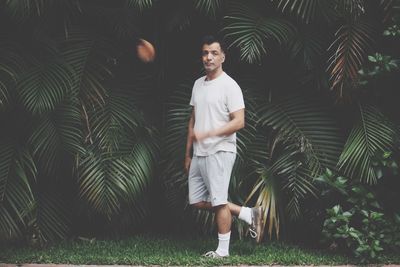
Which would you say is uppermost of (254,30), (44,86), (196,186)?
(254,30)

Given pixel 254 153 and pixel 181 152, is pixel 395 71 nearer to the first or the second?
pixel 254 153

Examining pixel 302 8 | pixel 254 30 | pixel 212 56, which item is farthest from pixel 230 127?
pixel 302 8

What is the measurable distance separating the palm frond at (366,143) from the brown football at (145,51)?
213cm

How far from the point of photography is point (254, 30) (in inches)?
293

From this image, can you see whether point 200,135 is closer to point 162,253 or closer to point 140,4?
point 162,253

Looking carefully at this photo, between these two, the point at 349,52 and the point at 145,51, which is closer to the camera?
the point at 349,52

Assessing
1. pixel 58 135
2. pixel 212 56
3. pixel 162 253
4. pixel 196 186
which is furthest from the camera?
pixel 58 135

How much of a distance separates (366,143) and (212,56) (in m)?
1.70

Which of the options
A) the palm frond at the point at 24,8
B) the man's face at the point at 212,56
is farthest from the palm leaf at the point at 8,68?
the man's face at the point at 212,56

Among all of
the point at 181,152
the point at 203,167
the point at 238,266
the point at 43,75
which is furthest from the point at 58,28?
the point at 238,266

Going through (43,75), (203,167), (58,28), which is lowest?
(203,167)

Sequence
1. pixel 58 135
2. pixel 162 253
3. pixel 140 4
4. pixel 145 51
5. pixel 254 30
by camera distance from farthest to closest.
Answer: pixel 145 51 < pixel 254 30 < pixel 58 135 < pixel 140 4 < pixel 162 253

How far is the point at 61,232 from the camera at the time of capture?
7.58 metres

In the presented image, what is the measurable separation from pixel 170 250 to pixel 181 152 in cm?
100
